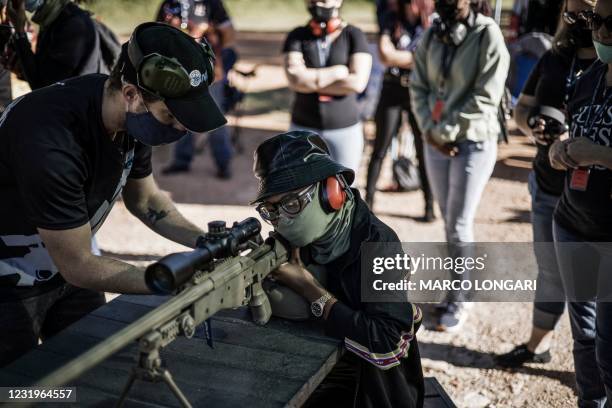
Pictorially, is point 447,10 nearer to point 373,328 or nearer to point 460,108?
point 460,108

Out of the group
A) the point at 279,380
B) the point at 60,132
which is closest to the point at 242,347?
the point at 279,380

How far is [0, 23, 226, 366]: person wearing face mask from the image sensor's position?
2371mm

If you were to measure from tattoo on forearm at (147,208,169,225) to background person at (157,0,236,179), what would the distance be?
11.8 feet

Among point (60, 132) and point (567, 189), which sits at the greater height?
point (60, 132)

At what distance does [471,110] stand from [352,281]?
2.14 meters

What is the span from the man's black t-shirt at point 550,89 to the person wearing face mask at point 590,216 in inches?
17.7

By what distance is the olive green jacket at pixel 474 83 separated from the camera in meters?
4.34

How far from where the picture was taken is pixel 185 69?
2.43m

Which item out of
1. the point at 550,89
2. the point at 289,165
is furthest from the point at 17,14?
the point at 550,89

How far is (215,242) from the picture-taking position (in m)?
2.17

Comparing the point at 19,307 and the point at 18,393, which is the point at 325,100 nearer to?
the point at 19,307

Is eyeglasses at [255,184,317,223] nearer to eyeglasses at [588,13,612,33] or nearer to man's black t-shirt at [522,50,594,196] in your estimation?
eyeglasses at [588,13,612,33]

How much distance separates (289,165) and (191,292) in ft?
2.52

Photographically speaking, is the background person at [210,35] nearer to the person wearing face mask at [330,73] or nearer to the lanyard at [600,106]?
the person wearing face mask at [330,73]
